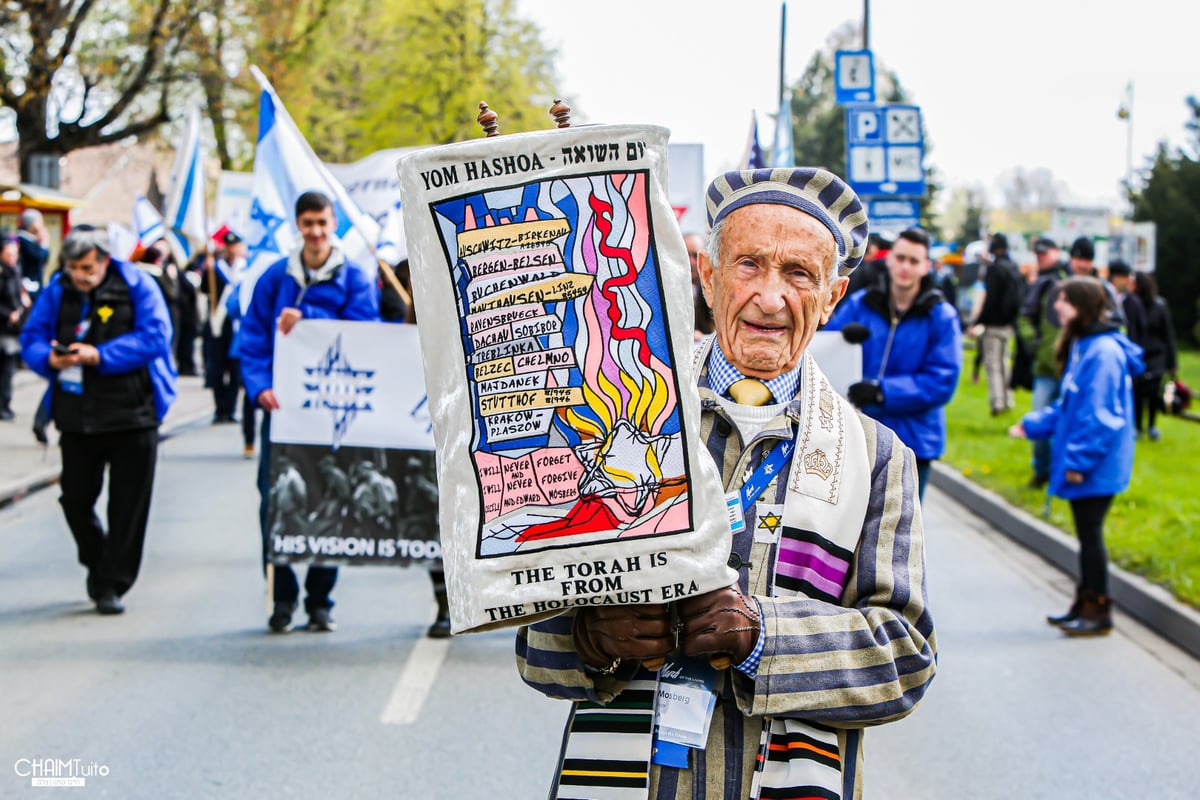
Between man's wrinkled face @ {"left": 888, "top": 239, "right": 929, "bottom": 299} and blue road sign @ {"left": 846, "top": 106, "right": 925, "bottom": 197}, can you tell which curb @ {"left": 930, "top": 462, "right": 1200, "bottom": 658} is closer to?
man's wrinkled face @ {"left": 888, "top": 239, "right": 929, "bottom": 299}

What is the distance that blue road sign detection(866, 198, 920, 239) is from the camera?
15.2 metres

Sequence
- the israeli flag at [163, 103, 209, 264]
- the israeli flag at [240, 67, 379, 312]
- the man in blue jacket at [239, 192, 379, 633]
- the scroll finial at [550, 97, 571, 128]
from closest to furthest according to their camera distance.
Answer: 1. the scroll finial at [550, 97, 571, 128]
2. the man in blue jacket at [239, 192, 379, 633]
3. the israeli flag at [240, 67, 379, 312]
4. the israeli flag at [163, 103, 209, 264]

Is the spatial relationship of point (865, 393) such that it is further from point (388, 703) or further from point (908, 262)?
point (388, 703)

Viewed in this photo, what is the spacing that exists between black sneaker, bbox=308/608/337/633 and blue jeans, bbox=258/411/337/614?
0.04 m

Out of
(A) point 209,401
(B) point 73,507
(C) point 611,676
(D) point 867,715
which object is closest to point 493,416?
(C) point 611,676

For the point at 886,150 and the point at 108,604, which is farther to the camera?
the point at 886,150

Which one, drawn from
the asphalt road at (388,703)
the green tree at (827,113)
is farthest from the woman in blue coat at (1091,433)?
the green tree at (827,113)

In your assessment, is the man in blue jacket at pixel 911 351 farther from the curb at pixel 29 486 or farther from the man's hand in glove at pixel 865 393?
the curb at pixel 29 486

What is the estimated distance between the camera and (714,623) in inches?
77.2

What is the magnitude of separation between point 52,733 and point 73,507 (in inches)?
89.7

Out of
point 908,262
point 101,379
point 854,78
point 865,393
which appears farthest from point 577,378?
point 854,78

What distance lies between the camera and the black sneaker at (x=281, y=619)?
7199 mm

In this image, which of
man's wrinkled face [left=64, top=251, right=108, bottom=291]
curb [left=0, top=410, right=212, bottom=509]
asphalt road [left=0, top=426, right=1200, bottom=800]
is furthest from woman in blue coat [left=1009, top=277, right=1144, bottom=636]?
curb [left=0, top=410, right=212, bottom=509]

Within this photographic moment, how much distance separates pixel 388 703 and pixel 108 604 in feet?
7.92
